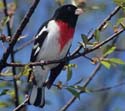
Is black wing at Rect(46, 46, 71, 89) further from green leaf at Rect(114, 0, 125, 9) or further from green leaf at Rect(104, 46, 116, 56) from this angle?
green leaf at Rect(114, 0, 125, 9)

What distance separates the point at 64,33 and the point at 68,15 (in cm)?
18

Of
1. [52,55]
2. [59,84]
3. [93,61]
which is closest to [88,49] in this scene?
[93,61]

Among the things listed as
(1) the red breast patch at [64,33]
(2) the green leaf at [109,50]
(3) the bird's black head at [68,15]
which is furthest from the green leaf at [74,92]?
(3) the bird's black head at [68,15]

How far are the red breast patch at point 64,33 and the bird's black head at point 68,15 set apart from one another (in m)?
0.04

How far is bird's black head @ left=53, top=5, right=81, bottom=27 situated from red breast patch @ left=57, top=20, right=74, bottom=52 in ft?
0.14

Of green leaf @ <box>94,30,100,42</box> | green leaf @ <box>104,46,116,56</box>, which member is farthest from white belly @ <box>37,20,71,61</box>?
green leaf @ <box>94,30,100,42</box>

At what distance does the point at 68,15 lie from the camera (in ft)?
9.84

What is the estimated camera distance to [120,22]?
2199 millimetres

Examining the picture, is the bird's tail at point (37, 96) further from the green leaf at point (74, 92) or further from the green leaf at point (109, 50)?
the green leaf at point (109, 50)

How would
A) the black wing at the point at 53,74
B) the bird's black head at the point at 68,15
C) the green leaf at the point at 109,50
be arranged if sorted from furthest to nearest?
1. the bird's black head at the point at 68,15
2. the black wing at the point at 53,74
3. the green leaf at the point at 109,50

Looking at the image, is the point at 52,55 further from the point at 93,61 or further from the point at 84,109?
the point at 84,109

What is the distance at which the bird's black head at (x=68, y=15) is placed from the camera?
296 centimetres

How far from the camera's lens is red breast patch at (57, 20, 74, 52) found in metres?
2.82

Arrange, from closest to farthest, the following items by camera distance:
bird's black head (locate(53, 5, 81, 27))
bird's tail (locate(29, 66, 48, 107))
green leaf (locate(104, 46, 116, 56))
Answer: green leaf (locate(104, 46, 116, 56))
bird's tail (locate(29, 66, 48, 107))
bird's black head (locate(53, 5, 81, 27))
